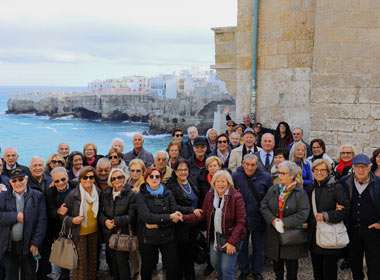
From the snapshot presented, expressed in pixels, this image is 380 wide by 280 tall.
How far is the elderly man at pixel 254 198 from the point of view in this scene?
4.62 meters

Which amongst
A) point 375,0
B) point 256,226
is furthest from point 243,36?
point 256,226

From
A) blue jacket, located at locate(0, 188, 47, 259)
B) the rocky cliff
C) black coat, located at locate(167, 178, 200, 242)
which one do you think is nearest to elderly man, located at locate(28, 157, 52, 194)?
blue jacket, located at locate(0, 188, 47, 259)

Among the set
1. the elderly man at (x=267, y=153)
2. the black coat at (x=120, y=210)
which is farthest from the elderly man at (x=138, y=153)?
the black coat at (x=120, y=210)

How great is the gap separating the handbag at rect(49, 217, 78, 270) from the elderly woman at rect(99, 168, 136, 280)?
1.18 feet

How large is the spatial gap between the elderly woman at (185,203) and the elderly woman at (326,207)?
50.4 inches

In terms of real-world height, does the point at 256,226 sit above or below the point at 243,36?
below

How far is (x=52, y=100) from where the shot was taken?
9438 centimetres

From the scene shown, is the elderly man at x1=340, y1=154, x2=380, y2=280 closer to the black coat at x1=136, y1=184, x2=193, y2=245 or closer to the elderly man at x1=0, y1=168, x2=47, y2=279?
the black coat at x1=136, y1=184, x2=193, y2=245

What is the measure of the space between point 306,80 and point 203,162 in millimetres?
2760

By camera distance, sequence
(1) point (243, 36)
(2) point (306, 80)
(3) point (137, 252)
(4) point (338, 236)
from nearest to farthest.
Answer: (4) point (338, 236)
(3) point (137, 252)
(2) point (306, 80)
(1) point (243, 36)

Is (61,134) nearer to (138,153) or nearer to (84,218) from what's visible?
(138,153)

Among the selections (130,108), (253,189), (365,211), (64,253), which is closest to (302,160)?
(253,189)

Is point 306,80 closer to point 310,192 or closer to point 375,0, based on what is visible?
point 375,0

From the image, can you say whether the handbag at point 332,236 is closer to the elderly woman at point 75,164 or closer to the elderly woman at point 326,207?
the elderly woman at point 326,207
